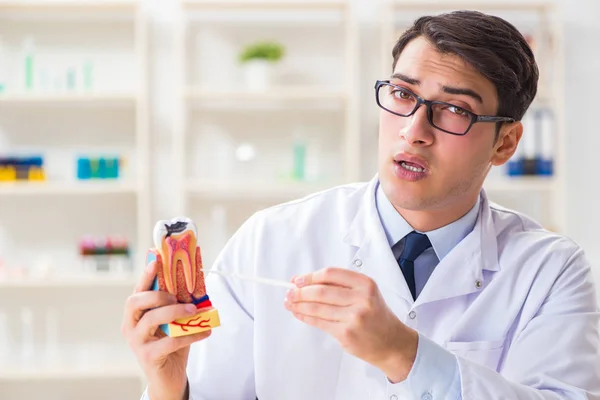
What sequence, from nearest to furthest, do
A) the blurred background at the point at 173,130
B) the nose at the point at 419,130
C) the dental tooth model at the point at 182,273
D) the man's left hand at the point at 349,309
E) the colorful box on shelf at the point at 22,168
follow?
the man's left hand at the point at 349,309, the dental tooth model at the point at 182,273, the nose at the point at 419,130, the colorful box on shelf at the point at 22,168, the blurred background at the point at 173,130

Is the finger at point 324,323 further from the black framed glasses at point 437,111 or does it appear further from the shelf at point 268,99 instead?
the shelf at point 268,99

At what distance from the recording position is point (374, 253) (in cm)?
152

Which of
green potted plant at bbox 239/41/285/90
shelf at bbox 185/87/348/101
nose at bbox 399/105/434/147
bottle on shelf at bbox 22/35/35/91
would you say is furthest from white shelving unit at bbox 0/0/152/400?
nose at bbox 399/105/434/147

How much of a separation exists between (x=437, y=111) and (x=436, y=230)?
0.25 metres

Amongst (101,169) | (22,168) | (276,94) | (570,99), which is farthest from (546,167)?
(22,168)

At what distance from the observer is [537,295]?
1471 mm

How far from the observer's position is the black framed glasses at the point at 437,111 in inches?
56.6

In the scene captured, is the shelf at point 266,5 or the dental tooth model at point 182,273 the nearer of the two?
the dental tooth model at point 182,273

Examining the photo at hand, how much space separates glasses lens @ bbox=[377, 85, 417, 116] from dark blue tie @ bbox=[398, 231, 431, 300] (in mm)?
255

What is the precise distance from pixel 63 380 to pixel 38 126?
1224mm

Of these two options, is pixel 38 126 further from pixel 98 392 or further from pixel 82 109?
pixel 98 392

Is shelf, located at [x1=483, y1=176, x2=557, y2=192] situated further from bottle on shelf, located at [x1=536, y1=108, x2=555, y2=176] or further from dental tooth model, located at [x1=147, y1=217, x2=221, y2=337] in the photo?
dental tooth model, located at [x1=147, y1=217, x2=221, y2=337]

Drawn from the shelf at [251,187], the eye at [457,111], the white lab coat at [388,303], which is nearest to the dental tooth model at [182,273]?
the white lab coat at [388,303]

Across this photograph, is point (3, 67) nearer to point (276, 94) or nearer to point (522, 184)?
point (276, 94)
